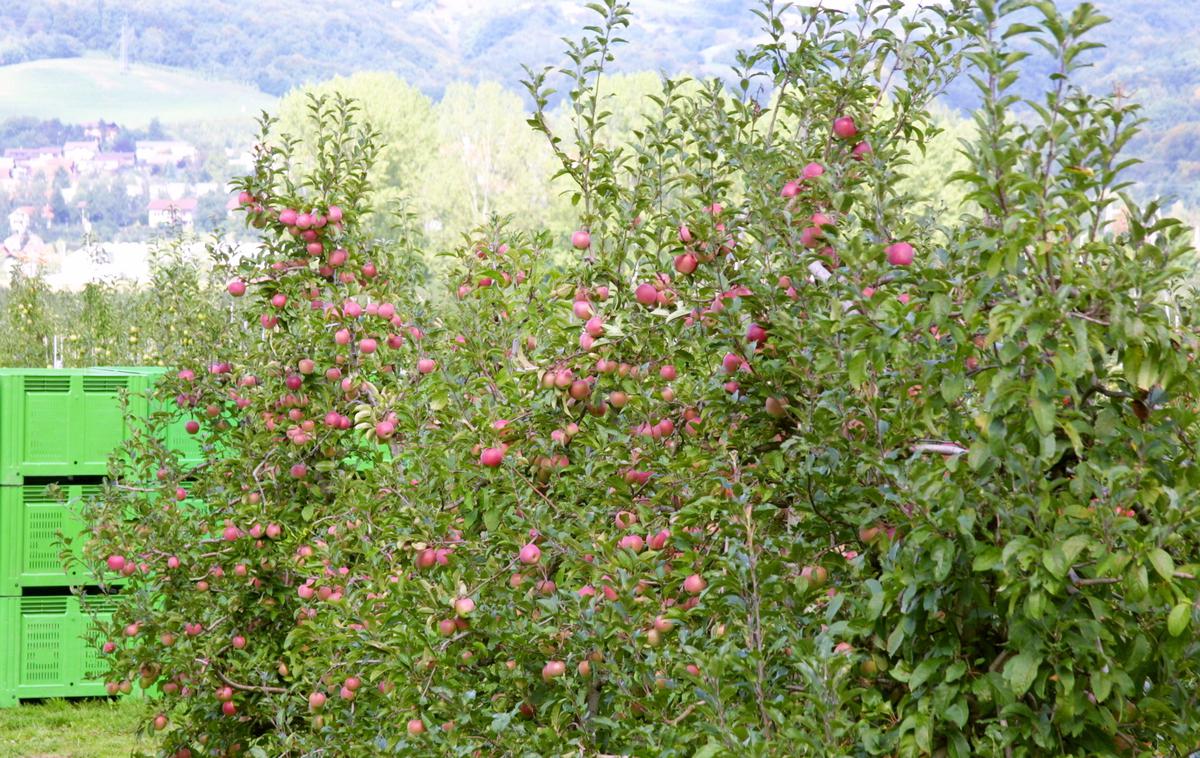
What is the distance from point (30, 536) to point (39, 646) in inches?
21.9

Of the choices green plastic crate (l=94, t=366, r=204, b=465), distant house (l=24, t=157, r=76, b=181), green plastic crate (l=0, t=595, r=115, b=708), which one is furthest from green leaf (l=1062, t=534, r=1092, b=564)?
distant house (l=24, t=157, r=76, b=181)

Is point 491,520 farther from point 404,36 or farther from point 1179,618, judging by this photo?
point 404,36

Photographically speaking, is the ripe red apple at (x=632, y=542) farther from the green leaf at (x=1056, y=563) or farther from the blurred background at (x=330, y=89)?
the blurred background at (x=330, y=89)

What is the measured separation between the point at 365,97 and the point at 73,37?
1650 inches

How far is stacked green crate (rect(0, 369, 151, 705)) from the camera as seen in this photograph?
6434 millimetres

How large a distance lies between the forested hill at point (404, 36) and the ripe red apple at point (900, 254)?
7585 centimetres

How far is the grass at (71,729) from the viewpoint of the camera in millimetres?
5805

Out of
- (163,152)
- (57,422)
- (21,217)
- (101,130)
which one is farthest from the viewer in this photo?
(101,130)

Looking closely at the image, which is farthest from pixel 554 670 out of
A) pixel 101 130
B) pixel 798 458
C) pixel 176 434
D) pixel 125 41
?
pixel 125 41

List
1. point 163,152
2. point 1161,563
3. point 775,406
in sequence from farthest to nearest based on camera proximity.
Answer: point 163,152 < point 775,406 < point 1161,563

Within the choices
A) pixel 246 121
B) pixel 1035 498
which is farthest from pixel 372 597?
pixel 246 121

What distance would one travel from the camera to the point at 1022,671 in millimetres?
1647

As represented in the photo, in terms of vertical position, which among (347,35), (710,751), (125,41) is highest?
(347,35)

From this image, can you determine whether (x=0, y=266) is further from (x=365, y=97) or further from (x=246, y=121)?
(x=246, y=121)
